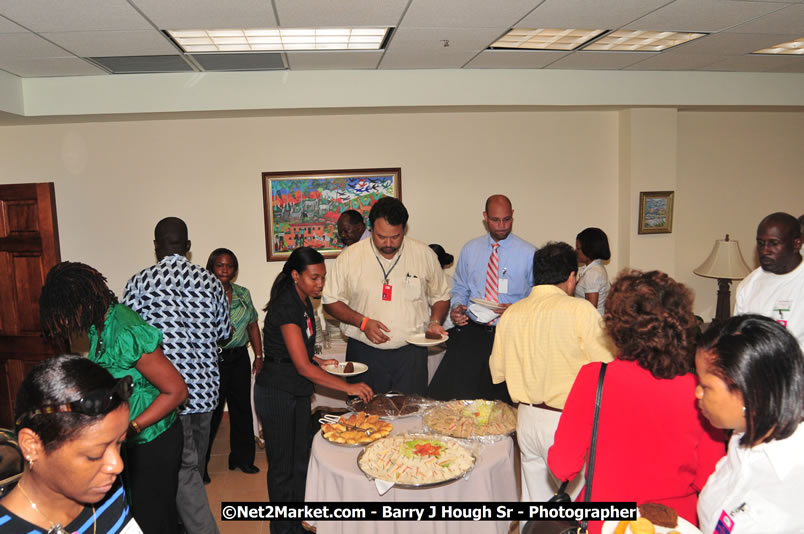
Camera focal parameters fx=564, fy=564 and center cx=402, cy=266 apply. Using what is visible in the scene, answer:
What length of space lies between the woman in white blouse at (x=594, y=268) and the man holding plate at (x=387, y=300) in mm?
1457

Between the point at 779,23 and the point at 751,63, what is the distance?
1.32 meters

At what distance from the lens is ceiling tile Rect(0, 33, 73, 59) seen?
3322mm

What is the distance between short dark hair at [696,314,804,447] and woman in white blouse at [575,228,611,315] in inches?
122

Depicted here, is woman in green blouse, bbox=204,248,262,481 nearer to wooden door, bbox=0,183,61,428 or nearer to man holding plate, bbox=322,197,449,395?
man holding plate, bbox=322,197,449,395

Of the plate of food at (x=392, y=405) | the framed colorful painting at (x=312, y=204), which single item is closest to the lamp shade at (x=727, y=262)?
the framed colorful painting at (x=312, y=204)

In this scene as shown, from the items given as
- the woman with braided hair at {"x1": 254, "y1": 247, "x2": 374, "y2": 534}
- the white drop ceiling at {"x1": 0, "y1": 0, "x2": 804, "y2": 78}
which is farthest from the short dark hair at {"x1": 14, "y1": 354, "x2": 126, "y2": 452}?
the white drop ceiling at {"x1": 0, "y1": 0, "x2": 804, "y2": 78}

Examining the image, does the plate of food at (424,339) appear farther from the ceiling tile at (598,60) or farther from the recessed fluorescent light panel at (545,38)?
the ceiling tile at (598,60)

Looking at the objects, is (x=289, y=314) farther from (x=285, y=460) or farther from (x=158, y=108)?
(x=158, y=108)

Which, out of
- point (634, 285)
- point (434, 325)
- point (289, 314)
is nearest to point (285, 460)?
point (289, 314)

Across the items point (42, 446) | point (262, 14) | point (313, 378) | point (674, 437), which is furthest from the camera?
point (262, 14)

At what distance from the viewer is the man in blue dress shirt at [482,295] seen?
12.2 feet

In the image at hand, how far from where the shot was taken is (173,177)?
5.00m

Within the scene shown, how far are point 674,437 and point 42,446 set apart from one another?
1606mm

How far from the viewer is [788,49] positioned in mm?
4375
